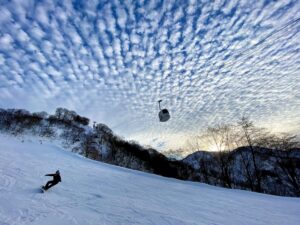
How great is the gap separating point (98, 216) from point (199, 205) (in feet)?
19.1

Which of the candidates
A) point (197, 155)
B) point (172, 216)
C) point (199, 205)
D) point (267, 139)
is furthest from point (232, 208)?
point (197, 155)

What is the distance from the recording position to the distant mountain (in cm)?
3425

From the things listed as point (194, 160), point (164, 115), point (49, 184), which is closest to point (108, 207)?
point (49, 184)

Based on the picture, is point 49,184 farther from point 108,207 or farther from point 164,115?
point 164,115

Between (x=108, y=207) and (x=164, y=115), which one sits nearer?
(x=108, y=207)

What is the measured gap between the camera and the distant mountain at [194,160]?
112ft

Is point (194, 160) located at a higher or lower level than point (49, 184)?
higher

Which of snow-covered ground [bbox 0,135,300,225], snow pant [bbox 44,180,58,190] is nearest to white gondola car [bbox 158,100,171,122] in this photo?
snow-covered ground [bbox 0,135,300,225]

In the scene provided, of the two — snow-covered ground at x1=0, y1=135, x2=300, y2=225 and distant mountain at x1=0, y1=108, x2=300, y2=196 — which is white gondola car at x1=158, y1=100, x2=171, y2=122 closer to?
snow-covered ground at x1=0, y1=135, x2=300, y2=225

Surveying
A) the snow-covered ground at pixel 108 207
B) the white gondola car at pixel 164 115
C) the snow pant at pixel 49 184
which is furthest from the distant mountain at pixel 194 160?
the snow pant at pixel 49 184

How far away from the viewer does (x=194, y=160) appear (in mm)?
65562

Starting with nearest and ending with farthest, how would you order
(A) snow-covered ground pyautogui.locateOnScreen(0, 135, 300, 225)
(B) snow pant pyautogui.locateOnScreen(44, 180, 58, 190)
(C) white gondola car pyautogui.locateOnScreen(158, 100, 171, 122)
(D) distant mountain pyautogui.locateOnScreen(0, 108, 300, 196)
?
(A) snow-covered ground pyautogui.locateOnScreen(0, 135, 300, 225) < (B) snow pant pyautogui.locateOnScreen(44, 180, 58, 190) < (C) white gondola car pyautogui.locateOnScreen(158, 100, 171, 122) < (D) distant mountain pyautogui.locateOnScreen(0, 108, 300, 196)

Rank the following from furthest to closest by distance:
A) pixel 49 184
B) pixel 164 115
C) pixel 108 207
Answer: pixel 164 115 < pixel 49 184 < pixel 108 207

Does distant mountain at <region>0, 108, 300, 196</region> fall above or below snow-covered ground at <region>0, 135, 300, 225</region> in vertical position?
above
